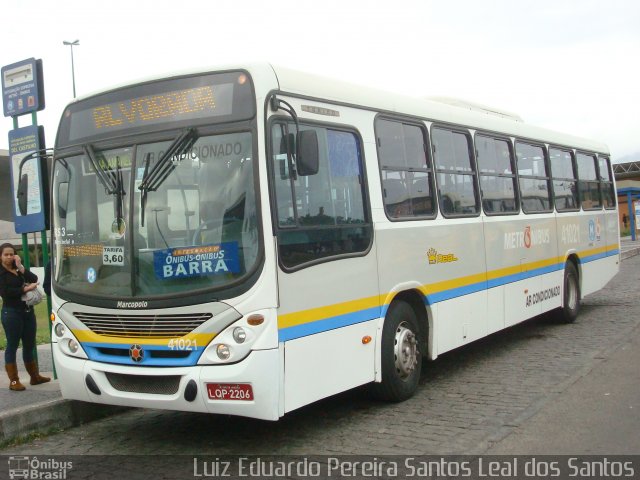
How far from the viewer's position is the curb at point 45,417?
6438 millimetres

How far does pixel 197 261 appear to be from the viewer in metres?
5.54

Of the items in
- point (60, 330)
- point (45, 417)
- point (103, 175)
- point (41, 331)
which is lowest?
point (45, 417)

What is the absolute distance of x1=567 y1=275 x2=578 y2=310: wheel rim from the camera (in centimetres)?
1203

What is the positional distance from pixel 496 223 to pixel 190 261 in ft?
16.7

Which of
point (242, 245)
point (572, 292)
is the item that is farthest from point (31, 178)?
point (572, 292)

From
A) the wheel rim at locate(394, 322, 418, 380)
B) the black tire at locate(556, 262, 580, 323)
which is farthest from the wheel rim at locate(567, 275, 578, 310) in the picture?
the wheel rim at locate(394, 322, 418, 380)

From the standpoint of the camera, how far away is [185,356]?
5.55 meters

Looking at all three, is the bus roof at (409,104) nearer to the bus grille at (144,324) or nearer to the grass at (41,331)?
the bus grille at (144,324)

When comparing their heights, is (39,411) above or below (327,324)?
below

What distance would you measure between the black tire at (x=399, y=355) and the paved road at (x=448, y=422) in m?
0.18

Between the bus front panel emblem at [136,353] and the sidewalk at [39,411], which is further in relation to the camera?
the sidewalk at [39,411]

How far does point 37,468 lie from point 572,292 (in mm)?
9301

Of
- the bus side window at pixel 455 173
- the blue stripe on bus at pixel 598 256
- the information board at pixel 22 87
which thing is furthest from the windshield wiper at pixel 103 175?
the blue stripe on bus at pixel 598 256

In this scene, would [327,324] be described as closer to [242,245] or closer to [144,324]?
[242,245]
